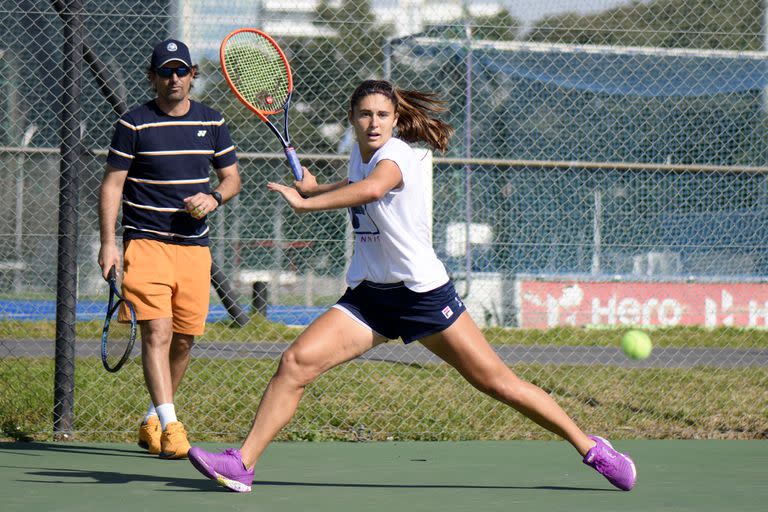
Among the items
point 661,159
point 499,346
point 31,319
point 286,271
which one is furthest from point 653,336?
point 31,319

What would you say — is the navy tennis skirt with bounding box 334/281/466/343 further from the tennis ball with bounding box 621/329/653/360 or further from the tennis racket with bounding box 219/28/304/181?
the tennis ball with bounding box 621/329/653/360

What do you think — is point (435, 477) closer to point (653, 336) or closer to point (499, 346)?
point (499, 346)

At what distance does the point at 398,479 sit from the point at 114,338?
1.72 metres

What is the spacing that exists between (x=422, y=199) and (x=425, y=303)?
Result: 1.34 ft

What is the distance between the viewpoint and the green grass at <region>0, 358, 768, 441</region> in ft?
20.3

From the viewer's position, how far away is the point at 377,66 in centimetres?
931

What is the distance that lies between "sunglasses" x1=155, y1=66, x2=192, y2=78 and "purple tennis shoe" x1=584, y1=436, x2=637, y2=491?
8.09 feet

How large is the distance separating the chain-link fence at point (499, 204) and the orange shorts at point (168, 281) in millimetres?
1520

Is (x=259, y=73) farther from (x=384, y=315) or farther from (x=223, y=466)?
(x=223, y=466)

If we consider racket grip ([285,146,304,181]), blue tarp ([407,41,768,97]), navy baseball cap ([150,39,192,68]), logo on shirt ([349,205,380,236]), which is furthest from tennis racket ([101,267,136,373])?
blue tarp ([407,41,768,97])

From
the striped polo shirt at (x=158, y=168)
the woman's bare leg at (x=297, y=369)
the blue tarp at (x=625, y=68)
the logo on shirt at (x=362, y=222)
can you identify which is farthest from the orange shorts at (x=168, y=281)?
the blue tarp at (x=625, y=68)

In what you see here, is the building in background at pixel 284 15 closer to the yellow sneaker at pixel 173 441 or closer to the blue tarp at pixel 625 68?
the blue tarp at pixel 625 68

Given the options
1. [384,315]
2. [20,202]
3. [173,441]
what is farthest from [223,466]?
[20,202]

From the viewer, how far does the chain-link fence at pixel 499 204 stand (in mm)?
7328
